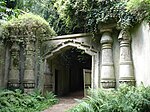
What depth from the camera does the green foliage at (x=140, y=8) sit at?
646cm

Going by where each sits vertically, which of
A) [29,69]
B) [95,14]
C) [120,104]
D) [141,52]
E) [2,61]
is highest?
[95,14]

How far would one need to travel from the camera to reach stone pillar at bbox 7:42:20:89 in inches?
376

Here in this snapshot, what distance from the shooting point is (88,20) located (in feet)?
28.8

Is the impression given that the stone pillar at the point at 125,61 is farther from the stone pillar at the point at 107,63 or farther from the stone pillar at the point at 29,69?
the stone pillar at the point at 29,69

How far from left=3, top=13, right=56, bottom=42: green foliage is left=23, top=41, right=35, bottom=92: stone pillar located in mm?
384

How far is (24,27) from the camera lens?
31.3 feet

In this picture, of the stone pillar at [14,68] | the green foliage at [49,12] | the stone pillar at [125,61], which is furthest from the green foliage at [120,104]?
the green foliage at [49,12]

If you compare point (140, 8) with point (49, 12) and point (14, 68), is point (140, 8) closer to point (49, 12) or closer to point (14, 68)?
point (14, 68)

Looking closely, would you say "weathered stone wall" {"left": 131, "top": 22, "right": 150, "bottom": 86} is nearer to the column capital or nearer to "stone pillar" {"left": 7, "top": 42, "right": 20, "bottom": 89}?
the column capital

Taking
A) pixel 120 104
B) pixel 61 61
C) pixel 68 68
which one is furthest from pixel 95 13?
pixel 68 68

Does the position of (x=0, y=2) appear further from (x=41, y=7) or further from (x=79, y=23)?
(x=41, y=7)

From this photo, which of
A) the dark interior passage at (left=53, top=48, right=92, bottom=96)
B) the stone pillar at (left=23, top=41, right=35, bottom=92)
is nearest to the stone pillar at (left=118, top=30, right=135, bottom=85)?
the dark interior passage at (left=53, top=48, right=92, bottom=96)

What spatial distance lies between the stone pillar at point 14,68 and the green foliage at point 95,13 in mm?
2413

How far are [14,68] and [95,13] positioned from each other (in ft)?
13.1
